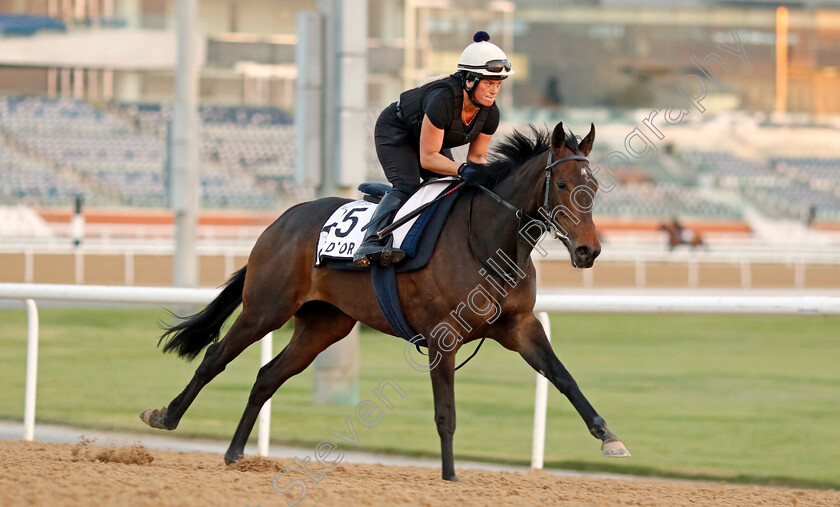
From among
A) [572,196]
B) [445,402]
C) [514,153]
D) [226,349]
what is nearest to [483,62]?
[514,153]

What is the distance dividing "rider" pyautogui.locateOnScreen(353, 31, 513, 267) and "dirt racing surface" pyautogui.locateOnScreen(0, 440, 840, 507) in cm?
100

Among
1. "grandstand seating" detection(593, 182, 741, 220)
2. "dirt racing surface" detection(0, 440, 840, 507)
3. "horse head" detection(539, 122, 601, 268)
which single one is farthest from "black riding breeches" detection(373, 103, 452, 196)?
"grandstand seating" detection(593, 182, 741, 220)

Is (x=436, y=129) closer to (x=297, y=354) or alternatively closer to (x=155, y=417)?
(x=297, y=354)

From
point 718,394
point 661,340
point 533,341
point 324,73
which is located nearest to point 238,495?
point 533,341

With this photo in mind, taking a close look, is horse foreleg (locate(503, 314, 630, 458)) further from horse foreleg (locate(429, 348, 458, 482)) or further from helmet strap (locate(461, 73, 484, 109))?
helmet strap (locate(461, 73, 484, 109))

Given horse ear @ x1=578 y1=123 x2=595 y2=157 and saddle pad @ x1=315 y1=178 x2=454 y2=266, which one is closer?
horse ear @ x1=578 y1=123 x2=595 y2=157

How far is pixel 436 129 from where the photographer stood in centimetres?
485

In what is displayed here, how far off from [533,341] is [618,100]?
4235cm

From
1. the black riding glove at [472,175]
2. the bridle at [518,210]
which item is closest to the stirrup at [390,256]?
the bridle at [518,210]

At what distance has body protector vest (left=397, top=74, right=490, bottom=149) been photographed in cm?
490

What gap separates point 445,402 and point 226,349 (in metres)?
1.27

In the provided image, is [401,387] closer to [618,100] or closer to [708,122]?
[708,122]

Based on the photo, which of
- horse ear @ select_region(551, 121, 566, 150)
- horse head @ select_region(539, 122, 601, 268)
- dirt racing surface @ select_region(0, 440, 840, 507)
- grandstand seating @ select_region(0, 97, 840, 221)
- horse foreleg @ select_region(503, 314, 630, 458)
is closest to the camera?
dirt racing surface @ select_region(0, 440, 840, 507)

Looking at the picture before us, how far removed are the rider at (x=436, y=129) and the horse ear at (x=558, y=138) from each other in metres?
0.43
